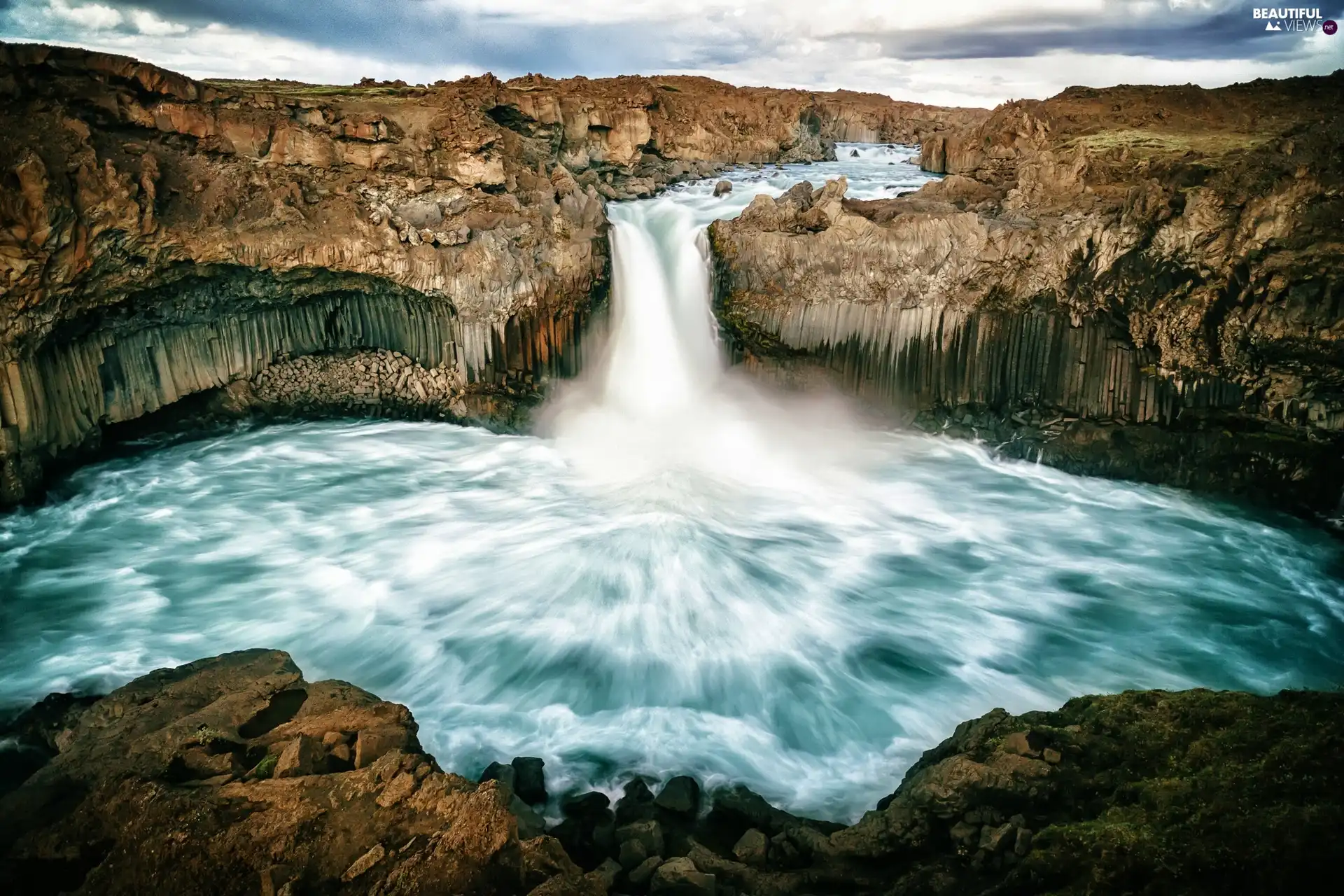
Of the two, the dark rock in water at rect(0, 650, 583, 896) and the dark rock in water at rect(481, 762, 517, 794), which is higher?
the dark rock in water at rect(0, 650, 583, 896)

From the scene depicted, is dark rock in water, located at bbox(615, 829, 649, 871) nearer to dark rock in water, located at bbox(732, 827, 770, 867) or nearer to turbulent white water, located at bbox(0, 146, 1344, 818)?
dark rock in water, located at bbox(732, 827, 770, 867)

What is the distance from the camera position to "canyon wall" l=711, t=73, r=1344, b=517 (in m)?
10.3

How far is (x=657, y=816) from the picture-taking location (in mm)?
5836

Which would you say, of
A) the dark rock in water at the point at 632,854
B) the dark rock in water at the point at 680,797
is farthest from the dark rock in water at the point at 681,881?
the dark rock in water at the point at 680,797

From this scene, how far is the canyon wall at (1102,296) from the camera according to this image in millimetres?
10328

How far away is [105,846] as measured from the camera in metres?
4.23

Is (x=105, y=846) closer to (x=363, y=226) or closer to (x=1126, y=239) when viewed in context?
(x=363, y=226)

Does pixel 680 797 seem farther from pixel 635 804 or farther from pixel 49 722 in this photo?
pixel 49 722

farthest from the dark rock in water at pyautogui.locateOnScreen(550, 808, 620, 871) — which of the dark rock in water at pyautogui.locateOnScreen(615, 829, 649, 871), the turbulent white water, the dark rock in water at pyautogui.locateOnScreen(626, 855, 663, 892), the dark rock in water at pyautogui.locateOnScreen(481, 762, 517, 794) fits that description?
the turbulent white water

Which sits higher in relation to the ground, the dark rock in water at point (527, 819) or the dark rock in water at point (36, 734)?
the dark rock in water at point (36, 734)

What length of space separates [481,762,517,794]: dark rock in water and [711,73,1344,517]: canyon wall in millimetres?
9481

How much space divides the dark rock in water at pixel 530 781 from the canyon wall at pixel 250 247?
8817 mm

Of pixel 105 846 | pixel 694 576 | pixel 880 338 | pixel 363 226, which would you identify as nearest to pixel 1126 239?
pixel 880 338

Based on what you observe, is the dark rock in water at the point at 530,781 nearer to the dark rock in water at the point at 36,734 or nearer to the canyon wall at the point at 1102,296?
the dark rock in water at the point at 36,734
